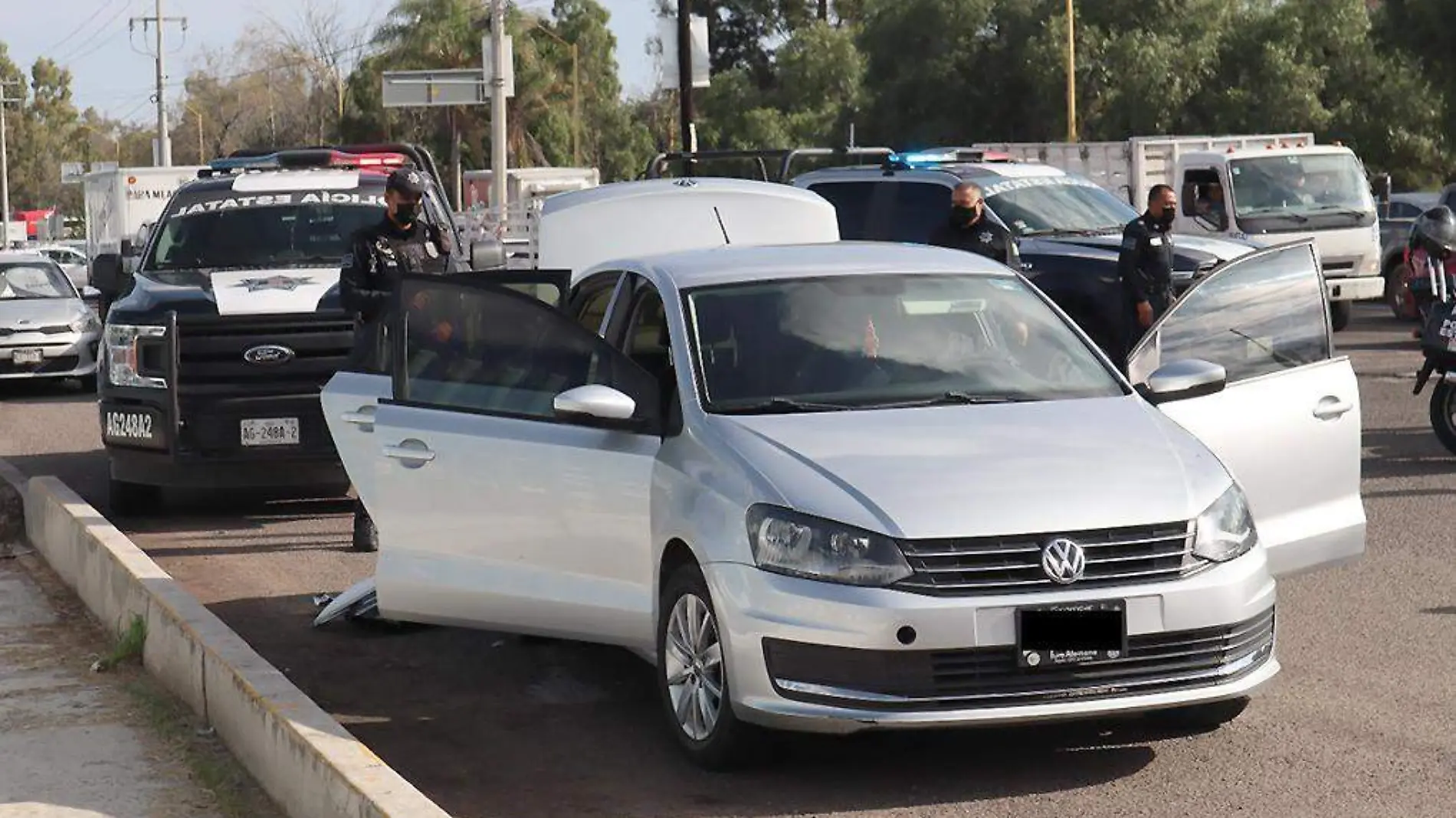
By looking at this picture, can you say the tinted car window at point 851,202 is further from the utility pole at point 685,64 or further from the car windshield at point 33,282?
the utility pole at point 685,64

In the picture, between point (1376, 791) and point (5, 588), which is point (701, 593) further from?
point (5, 588)

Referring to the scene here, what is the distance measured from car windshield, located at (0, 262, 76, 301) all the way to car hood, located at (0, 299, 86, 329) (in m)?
0.34

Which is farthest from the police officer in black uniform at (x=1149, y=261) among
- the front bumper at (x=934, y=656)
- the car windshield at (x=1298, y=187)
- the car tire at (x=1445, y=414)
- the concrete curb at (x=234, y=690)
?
the car windshield at (x=1298, y=187)

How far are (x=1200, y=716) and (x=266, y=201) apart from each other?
28.4 feet

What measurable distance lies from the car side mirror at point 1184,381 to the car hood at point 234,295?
6.33 metres

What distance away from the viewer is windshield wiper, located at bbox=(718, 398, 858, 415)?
723 cm

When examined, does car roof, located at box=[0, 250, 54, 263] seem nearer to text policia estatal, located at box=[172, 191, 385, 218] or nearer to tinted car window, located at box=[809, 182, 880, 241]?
tinted car window, located at box=[809, 182, 880, 241]

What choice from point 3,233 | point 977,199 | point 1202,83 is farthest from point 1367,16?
point 3,233

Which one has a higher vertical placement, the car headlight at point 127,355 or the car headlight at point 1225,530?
the car headlight at point 127,355

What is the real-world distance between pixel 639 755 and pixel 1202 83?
45862 mm

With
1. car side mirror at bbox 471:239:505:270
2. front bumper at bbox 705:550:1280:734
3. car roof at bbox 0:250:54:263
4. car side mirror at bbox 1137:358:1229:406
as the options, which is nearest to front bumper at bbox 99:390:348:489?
car side mirror at bbox 471:239:505:270

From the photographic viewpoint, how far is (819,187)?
19.4 m

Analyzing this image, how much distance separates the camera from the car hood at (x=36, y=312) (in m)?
23.5

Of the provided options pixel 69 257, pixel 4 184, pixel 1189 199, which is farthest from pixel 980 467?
pixel 4 184
